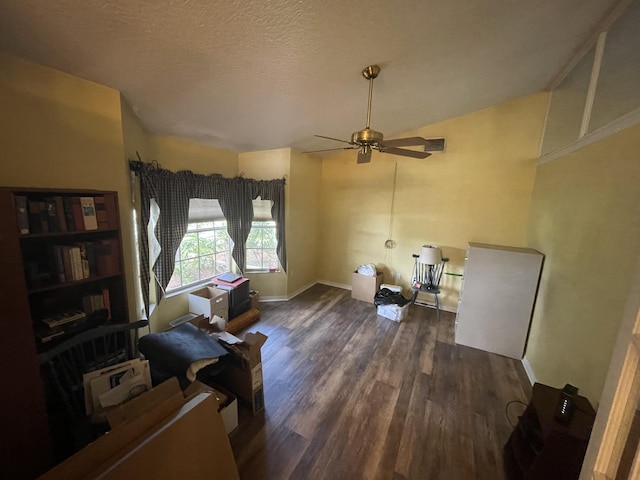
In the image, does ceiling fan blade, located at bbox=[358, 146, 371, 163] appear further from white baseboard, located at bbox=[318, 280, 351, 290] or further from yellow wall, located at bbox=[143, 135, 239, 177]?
white baseboard, located at bbox=[318, 280, 351, 290]

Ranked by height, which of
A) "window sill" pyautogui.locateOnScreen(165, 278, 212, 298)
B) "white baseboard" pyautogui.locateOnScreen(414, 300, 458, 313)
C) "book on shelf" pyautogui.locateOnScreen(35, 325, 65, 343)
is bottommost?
"white baseboard" pyautogui.locateOnScreen(414, 300, 458, 313)

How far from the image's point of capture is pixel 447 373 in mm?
2518

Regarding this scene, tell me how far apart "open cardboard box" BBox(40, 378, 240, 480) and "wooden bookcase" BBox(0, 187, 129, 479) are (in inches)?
20.3

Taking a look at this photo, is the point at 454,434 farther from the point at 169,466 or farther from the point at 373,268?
the point at 373,268

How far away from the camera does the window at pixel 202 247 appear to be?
3.16m

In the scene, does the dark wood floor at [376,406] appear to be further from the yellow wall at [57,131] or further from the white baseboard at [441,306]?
the yellow wall at [57,131]

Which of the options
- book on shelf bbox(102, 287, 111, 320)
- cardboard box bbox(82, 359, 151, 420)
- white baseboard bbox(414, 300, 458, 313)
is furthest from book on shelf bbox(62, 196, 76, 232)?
white baseboard bbox(414, 300, 458, 313)

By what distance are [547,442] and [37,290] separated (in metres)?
3.03

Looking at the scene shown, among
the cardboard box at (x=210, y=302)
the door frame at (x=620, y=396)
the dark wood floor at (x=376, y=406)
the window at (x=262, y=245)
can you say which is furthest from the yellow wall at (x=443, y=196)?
the door frame at (x=620, y=396)

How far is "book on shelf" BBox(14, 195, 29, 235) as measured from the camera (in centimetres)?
134

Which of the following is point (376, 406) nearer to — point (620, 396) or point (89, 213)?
point (620, 396)

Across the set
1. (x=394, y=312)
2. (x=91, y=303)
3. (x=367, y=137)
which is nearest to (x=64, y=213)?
(x=91, y=303)

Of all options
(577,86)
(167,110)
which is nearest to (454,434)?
(577,86)

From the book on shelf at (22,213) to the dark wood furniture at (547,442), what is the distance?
3.16m
